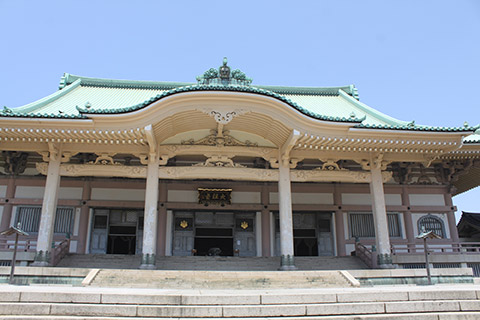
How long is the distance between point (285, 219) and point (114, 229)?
7231 mm

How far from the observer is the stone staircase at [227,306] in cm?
599

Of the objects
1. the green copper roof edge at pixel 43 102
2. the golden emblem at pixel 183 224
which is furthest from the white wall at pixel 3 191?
the golden emblem at pixel 183 224

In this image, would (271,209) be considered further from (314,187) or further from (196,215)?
(196,215)

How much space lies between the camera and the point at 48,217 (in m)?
11.9

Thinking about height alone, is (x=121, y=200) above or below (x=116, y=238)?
above

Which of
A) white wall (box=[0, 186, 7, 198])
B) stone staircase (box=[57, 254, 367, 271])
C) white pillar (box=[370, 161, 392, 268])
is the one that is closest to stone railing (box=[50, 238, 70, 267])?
stone staircase (box=[57, 254, 367, 271])

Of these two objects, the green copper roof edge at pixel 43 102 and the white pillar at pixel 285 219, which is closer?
the white pillar at pixel 285 219

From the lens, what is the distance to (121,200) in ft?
48.6

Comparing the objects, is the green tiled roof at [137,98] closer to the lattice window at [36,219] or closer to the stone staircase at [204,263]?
the lattice window at [36,219]

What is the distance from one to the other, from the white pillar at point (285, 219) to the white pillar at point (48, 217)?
7393 mm

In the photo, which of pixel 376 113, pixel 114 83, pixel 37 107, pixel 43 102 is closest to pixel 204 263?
pixel 37 107

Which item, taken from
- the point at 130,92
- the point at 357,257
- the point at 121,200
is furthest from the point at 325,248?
the point at 130,92

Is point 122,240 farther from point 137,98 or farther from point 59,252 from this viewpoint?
point 137,98

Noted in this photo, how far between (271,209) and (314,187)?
2075 mm
